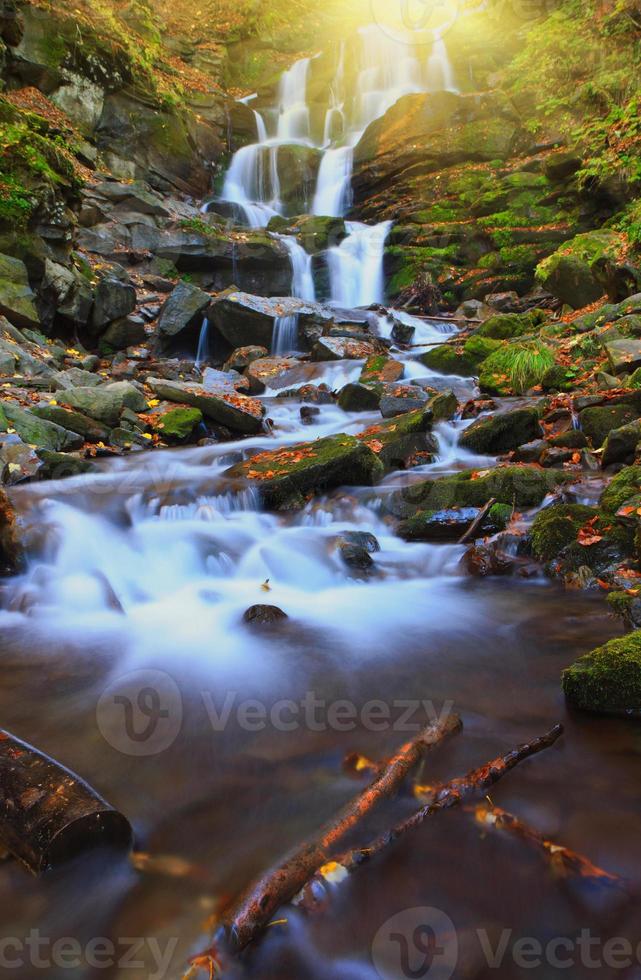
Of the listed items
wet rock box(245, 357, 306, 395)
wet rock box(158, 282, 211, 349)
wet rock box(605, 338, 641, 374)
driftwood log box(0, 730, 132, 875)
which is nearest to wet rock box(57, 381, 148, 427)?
wet rock box(245, 357, 306, 395)

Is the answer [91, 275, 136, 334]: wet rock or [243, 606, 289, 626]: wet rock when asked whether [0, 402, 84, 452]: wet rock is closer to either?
[243, 606, 289, 626]: wet rock

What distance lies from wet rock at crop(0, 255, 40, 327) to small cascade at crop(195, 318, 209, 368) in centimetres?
369

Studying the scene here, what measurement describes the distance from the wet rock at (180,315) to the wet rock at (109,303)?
80 cm

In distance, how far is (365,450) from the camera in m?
6.82

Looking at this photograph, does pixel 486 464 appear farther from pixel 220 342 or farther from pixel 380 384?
pixel 220 342

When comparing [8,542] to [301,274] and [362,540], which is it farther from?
[301,274]

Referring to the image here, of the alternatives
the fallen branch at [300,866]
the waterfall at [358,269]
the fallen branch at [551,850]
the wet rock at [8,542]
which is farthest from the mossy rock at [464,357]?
the fallen branch at [551,850]

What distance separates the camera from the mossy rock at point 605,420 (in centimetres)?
666

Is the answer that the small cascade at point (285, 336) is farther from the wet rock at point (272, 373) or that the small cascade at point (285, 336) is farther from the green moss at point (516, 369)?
the green moss at point (516, 369)

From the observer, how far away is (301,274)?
17094mm

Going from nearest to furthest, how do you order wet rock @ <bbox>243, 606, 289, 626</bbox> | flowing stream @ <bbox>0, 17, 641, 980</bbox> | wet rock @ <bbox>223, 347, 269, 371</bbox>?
flowing stream @ <bbox>0, 17, 641, 980</bbox> → wet rock @ <bbox>243, 606, 289, 626</bbox> → wet rock @ <bbox>223, 347, 269, 371</bbox>

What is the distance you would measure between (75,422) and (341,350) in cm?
630

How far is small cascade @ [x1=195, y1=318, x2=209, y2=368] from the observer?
13.4 m

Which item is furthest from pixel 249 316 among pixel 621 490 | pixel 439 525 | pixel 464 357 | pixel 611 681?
pixel 611 681
